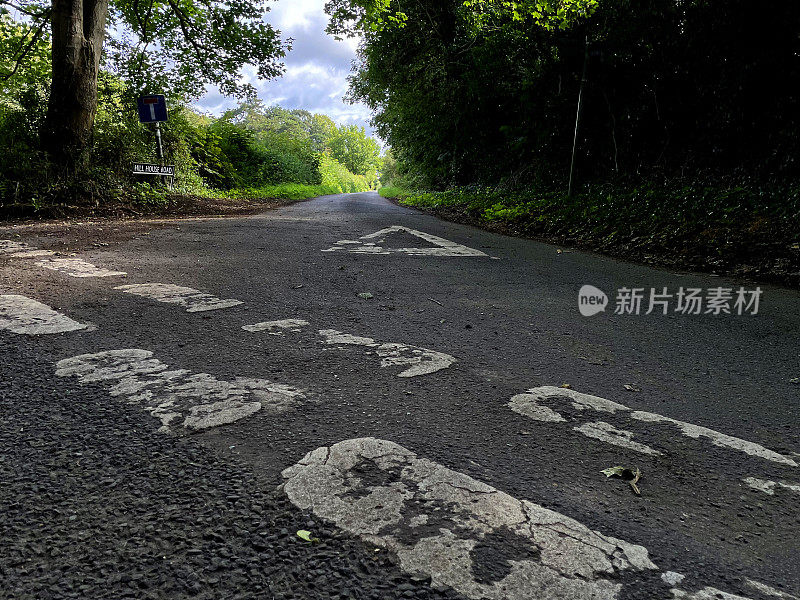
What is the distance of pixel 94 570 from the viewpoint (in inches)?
37.6

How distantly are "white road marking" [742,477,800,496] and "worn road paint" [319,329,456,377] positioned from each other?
44.0 inches

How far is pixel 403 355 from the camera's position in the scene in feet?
7.39

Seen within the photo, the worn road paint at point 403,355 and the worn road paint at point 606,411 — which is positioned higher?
the worn road paint at point 403,355

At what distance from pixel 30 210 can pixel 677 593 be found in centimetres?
904

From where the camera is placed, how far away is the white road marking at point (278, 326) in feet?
8.28

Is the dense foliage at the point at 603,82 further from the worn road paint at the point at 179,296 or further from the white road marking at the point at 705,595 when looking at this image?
the white road marking at the point at 705,595

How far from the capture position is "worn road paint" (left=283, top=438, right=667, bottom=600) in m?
0.97

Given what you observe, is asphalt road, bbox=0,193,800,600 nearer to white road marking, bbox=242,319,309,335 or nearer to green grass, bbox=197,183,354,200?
white road marking, bbox=242,319,309,335

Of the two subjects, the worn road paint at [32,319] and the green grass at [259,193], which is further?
the green grass at [259,193]

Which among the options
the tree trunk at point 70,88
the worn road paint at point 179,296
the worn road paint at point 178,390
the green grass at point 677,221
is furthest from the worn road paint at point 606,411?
the tree trunk at point 70,88

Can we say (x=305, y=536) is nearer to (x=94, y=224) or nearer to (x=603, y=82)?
(x=94, y=224)

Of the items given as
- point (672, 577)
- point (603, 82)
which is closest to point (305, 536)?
point (672, 577)

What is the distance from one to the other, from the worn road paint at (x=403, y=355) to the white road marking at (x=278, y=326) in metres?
0.16

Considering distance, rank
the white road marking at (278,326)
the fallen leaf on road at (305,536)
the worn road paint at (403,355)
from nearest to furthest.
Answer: the fallen leaf on road at (305,536) < the worn road paint at (403,355) < the white road marking at (278,326)
